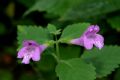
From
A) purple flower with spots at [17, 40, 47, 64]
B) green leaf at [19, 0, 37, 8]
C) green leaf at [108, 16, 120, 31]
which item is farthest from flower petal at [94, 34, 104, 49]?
green leaf at [19, 0, 37, 8]

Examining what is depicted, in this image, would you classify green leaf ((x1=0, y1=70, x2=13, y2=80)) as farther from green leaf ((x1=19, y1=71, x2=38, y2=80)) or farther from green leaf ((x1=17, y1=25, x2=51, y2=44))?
green leaf ((x1=17, y1=25, x2=51, y2=44))

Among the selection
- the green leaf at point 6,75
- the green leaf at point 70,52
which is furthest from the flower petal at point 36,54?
the green leaf at point 6,75

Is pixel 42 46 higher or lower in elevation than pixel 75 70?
higher

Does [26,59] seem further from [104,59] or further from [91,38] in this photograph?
[104,59]

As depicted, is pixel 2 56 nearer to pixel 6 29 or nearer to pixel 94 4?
pixel 6 29

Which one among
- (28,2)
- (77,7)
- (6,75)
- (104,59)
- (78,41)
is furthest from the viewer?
(28,2)

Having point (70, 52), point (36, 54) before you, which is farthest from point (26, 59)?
point (70, 52)

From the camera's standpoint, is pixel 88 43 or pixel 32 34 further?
pixel 32 34

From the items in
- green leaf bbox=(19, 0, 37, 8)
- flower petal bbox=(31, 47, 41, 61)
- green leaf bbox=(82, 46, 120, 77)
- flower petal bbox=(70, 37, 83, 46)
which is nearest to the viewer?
flower petal bbox=(31, 47, 41, 61)
